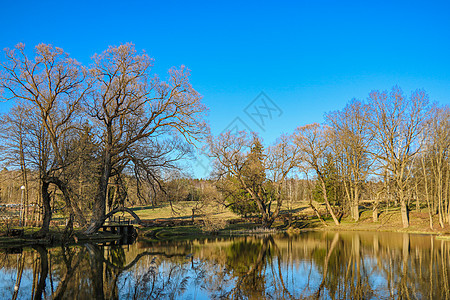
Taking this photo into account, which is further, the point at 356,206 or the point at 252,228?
the point at 356,206

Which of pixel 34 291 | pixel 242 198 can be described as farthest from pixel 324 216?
pixel 34 291

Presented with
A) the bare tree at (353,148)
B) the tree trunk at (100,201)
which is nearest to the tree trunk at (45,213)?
the tree trunk at (100,201)

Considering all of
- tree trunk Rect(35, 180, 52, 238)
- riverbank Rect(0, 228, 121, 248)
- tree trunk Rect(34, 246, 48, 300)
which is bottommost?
riverbank Rect(0, 228, 121, 248)

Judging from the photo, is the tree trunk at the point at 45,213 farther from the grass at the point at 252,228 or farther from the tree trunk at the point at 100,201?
the tree trunk at the point at 100,201

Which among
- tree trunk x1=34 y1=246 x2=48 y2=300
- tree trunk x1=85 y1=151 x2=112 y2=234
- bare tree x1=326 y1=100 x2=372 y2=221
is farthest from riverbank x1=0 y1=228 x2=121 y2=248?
bare tree x1=326 y1=100 x2=372 y2=221

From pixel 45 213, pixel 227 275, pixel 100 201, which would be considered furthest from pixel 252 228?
pixel 227 275

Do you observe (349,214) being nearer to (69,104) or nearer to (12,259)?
(69,104)

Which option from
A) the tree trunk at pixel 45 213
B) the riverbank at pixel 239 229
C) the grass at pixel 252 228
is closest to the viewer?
the tree trunk at pixel 45 213

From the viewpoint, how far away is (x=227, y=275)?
39.2ft

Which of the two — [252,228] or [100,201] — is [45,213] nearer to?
[100,201]

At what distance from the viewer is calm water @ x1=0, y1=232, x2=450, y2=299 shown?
9.34 meters

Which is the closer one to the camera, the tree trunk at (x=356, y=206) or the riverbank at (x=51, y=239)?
the riverbank at (x=51, y=239)

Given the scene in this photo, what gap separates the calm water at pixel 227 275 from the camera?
30.6 ft

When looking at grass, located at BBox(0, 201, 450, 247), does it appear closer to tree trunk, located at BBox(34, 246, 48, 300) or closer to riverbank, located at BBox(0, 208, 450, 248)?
riverbank, located at BBox(0, 208, 450, 248)
